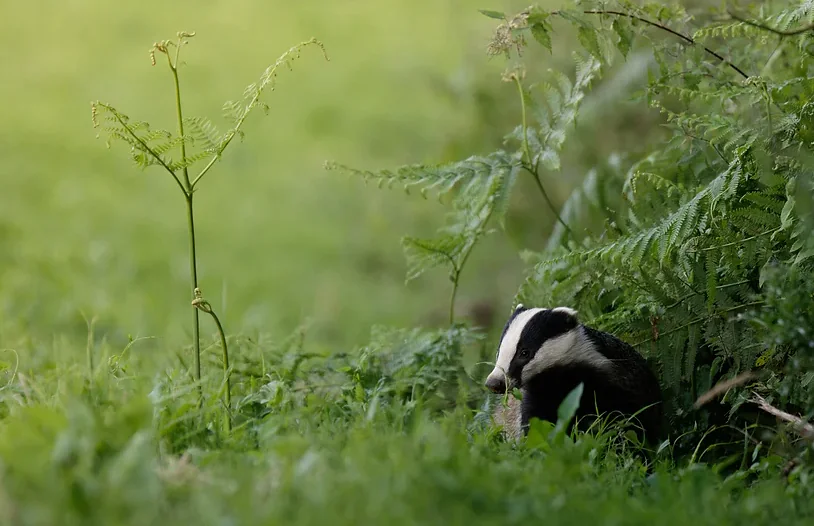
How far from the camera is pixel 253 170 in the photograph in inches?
428

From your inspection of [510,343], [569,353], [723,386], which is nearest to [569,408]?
[723,386]

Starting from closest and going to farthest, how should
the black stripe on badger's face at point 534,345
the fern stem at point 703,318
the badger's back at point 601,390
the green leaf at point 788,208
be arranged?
the green leaf at point 788,208, the fern stem at point 703,318, the badger's back at point 601,390, the black stripe on badger's face at point 534,345

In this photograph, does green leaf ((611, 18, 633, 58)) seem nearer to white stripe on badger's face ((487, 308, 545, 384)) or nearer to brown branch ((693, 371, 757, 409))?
white stripe on badger's face ((487, 308, 545, 384))

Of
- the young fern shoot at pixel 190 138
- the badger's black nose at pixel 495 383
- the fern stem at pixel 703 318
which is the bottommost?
the badger's black nose at pixel 495 383

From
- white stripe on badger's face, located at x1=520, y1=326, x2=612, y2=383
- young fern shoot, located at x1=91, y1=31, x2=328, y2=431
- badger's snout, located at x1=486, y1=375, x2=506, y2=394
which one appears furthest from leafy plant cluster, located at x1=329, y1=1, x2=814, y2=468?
young fern shoot, located at x1=91, y1=31, x2=328, y2=431

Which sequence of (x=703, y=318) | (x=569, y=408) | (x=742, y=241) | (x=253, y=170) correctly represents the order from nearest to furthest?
(x=569, y=408), (x=742, y=241), (x=703, y=318), (x=253, y=170)

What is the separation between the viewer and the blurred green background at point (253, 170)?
8.34m

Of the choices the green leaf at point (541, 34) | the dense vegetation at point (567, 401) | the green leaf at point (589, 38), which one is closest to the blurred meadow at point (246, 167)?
the dense vegetation at point (567, 401)

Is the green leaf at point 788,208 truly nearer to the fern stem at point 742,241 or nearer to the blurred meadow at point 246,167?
the fern stem at point 742,241

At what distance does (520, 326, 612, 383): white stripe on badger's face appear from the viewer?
4.39 meters

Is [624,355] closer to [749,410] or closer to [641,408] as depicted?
[641,408]

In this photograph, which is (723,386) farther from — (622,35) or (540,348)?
(622,35)

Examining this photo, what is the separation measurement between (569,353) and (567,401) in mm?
894

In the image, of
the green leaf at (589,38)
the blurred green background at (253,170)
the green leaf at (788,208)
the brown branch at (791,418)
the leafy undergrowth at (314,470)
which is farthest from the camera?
the blurred green background at (253,170)
